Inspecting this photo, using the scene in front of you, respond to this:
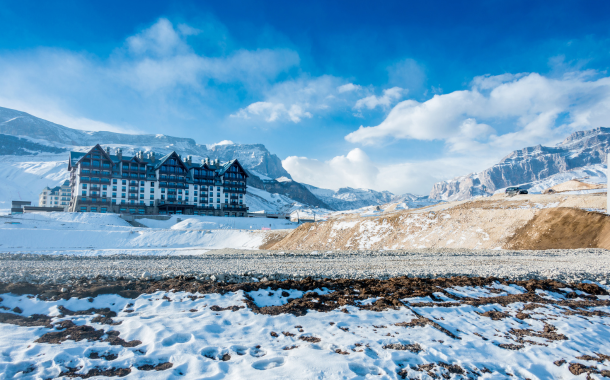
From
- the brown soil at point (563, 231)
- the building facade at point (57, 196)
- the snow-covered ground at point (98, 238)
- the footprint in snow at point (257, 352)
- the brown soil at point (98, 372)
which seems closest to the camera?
the brown soil at point (98, 372)

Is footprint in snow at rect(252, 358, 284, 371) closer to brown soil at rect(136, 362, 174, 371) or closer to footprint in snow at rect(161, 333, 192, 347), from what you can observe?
brown soil at rect(136, 362, 174, 371)

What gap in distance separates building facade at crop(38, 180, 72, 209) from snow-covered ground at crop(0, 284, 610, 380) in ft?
596

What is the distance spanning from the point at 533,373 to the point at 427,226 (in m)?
42.3

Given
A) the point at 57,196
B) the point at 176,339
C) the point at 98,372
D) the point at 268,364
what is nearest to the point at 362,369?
the point at 268,364

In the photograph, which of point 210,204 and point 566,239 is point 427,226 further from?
point 210,204

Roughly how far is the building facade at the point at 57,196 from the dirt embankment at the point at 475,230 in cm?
15209

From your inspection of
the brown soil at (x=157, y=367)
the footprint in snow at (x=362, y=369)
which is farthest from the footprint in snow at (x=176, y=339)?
the footprint in snow at (x=362, y=369)

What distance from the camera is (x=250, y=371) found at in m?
6.56

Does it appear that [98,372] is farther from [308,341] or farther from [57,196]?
[57,196]

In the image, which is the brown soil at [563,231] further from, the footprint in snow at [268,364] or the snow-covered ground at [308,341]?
the footprint in snow at [268,364]

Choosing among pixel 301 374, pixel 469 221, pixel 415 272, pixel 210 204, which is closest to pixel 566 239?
pixel 469 221

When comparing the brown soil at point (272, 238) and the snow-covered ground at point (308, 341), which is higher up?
the snow-covered ground at point (308, 341)

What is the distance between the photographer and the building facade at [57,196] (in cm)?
15200

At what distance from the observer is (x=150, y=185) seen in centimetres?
10612
